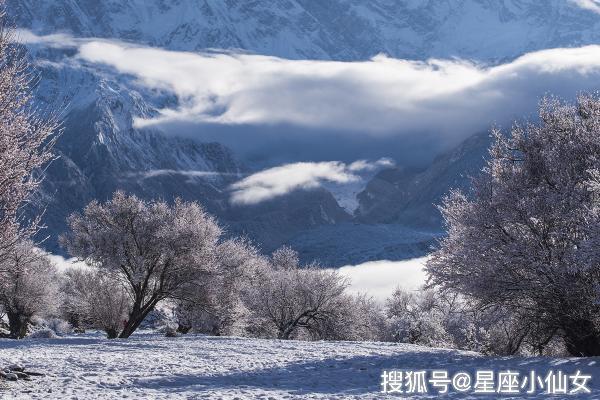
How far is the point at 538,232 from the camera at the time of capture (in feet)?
91.3

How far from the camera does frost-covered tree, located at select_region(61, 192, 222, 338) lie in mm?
47125

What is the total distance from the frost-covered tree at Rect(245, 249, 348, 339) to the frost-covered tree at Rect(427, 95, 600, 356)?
123 feet

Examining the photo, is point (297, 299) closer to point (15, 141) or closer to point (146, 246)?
point (146, 246)

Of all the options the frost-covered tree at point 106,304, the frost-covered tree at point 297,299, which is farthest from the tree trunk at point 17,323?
the frost-covered tree at point 297,299

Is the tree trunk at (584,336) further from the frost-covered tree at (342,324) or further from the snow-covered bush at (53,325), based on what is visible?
the snow-covered bush at (53,325)

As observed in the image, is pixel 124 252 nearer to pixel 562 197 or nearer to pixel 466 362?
pixel 466 362

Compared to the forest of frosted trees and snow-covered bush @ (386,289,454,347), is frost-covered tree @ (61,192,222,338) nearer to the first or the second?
the forest of frosted trees

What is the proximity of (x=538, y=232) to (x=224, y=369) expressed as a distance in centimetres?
1392

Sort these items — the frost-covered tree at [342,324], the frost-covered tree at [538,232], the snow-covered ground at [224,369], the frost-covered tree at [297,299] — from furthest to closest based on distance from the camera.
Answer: the frost-covered tree at [297,299]
the frost-covered tree at [342,324]
the frost-covered tree at [538,232]
the snow-covered ground at [224,369]

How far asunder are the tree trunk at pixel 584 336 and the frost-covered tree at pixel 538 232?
0.04 meters

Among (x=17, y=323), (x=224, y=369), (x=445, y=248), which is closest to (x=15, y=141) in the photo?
(x=224, y=369)

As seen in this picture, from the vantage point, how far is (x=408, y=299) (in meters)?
91.0

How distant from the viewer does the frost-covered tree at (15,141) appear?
18203 millimetres

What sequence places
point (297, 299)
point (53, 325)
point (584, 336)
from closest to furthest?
point (584, 336) → point (297, 299) → point (53, 325)
